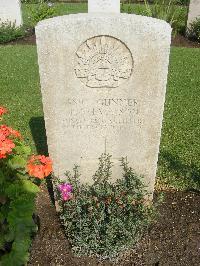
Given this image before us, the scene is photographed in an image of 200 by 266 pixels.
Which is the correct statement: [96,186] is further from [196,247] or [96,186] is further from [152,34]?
[152,34]

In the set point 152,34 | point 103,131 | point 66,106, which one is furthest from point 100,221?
point 152,34

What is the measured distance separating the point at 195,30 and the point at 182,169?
7.54 metres

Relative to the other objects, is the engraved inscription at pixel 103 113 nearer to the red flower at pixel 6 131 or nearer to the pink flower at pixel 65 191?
the red flower at pixel 6 131

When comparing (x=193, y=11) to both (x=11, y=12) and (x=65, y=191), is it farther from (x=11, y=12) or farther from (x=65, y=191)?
(x=65, y=191)

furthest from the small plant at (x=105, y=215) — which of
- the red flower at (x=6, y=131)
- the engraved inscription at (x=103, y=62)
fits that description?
the engraved inscription at (x=103, y=62)

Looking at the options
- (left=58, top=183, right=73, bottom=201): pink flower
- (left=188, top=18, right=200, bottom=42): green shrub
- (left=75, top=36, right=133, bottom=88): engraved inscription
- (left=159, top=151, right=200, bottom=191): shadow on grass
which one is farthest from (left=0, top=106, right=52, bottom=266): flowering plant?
(left=188, top=18, right=200, bottom=42): green shrub

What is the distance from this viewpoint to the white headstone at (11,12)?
37.1ft

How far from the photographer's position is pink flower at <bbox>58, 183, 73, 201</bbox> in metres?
3.36

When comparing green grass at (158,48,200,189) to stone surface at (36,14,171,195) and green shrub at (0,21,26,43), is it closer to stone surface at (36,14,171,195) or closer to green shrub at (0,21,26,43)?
stone surface at (36,14,171,195)

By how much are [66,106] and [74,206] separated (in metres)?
0.96

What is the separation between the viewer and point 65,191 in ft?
11.1

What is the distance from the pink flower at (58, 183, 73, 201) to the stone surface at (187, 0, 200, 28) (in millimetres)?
9116

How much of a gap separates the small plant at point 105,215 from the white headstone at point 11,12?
9.31 metres

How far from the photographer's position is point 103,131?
133 inches
